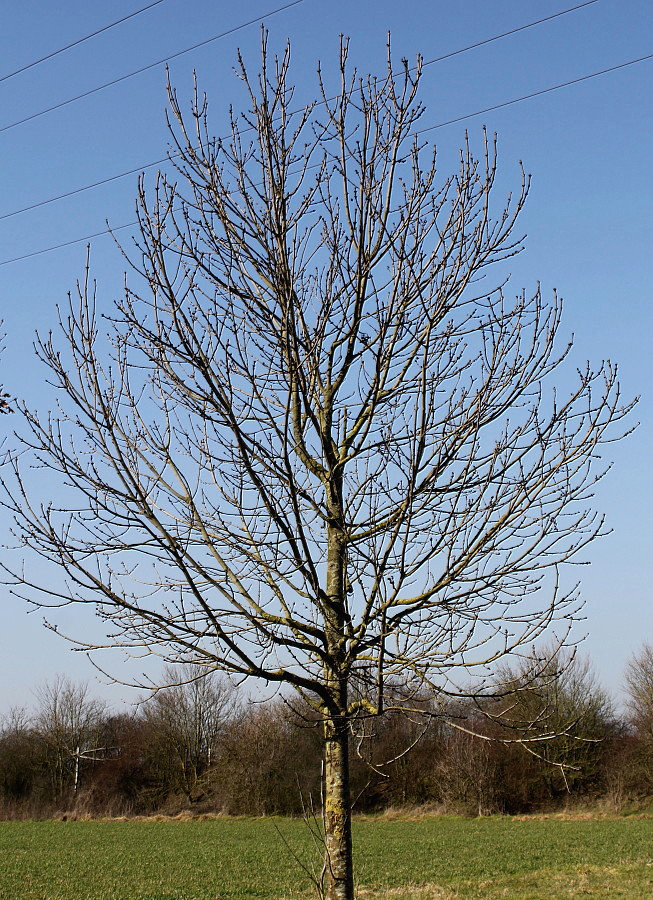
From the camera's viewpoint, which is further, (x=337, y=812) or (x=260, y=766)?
(x=260, y=766)

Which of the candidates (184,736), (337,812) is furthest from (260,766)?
(337,812)

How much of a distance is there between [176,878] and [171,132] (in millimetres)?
18799

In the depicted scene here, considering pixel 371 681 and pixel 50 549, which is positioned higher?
pixel 50 549

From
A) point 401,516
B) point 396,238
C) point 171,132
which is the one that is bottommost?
point 401,516

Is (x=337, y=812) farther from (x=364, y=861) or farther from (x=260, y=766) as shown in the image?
(x=260, y=766)

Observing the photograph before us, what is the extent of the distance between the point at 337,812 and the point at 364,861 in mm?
19072

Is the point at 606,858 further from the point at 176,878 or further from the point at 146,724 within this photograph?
the point at 146,724

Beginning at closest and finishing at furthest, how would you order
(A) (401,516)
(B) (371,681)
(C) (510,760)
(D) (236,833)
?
(A) (401,516), (B) (371,681), (D) (236,833), (C) (510,760)

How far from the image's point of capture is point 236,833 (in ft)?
104

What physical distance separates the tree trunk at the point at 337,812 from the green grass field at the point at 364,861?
7869 mm

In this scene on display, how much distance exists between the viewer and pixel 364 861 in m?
20.1

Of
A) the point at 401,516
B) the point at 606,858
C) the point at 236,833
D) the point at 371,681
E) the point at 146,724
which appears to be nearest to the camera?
the point at 401,516

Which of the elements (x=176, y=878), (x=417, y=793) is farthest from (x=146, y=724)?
(x=176, y=878)

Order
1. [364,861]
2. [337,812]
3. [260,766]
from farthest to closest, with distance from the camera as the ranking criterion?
[260,766]
[364,861]
[337,812]
